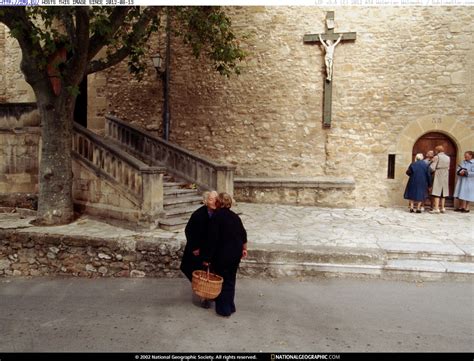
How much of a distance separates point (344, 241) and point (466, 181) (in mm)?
4930

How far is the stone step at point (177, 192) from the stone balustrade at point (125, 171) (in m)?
1.13

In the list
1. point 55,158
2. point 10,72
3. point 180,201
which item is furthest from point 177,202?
point 10,72

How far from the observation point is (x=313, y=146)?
10.6 meters

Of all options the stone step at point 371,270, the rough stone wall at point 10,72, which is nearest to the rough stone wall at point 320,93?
the rough stone wall at point 10,72

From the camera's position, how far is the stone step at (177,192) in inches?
324

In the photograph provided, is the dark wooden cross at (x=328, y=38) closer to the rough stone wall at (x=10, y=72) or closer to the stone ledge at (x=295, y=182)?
the stone ledge at (x=295, y=182)

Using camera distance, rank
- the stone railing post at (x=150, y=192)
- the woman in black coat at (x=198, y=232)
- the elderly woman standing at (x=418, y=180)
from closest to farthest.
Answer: the woman in black coat at (x=198, y=232), the stone railing post at (x=150, y=192), the elderly woman standing at (x=418, y=180)

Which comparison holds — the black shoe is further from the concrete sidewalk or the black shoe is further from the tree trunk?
the tree trunk

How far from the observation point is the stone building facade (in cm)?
977

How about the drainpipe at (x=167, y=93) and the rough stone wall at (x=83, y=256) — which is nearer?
the rough stone wall at (x=83, y=256)

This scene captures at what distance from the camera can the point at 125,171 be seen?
7160 millimetres

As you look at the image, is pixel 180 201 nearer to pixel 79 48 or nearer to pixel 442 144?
pixel 79 48

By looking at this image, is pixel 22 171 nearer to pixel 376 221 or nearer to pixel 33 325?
pixel 33 325

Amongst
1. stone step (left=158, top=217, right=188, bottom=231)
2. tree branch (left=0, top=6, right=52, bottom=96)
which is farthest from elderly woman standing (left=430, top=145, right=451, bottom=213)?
tree branch (left=0, top=6, right=52, bottom=96)
